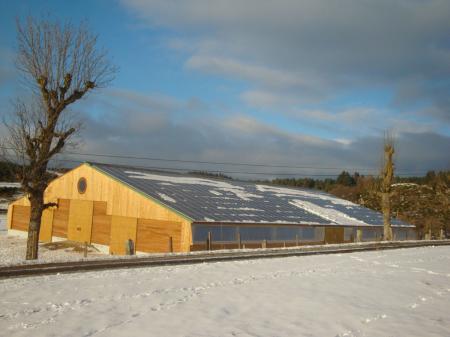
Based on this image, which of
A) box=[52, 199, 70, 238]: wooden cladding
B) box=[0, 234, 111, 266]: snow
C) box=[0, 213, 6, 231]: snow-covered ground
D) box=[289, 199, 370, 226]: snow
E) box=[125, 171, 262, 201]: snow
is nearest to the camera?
box=[0, 234, 111, 266]: snow

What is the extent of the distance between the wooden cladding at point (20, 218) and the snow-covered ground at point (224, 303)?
33762 mm

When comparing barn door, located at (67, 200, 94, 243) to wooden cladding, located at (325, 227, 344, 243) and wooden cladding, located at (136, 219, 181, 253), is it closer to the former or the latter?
wooden cladding, located at (136, 219, 181, 253)

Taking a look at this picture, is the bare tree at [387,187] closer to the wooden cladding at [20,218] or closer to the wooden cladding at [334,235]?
the wooden cladding at [334,235]

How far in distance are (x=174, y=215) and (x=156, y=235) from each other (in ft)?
7.72

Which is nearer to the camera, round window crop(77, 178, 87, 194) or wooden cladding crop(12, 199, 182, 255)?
wooden cladding crop(12, 199, 182, 255)

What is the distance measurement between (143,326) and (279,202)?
36.2 metres

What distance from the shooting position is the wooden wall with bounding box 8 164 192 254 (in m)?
31.9

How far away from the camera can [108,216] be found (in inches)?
1449

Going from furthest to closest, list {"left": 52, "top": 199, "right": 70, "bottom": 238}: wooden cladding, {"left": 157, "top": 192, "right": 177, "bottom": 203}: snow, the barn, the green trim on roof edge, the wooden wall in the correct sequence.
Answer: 1. {"left": 52, "top": 199, "right": 70, "bottom": 238}: wooden cladding
2. {"left": 157, "top": 192, "right": 177, "bottom": 203}: snow
3. the barn
4. the wooden wall
5. the green trim on roof edge

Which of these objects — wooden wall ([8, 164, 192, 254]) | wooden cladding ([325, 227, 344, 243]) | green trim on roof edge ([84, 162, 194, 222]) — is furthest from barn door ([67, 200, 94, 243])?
wooden cladding ([325, 227, 344, 243])

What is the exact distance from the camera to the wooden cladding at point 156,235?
31094mm

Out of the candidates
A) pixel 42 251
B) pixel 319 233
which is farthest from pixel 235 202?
pixel 42 251

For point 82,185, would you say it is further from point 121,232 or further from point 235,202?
point 235,202

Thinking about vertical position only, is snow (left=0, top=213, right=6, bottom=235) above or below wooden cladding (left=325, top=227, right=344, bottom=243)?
below
